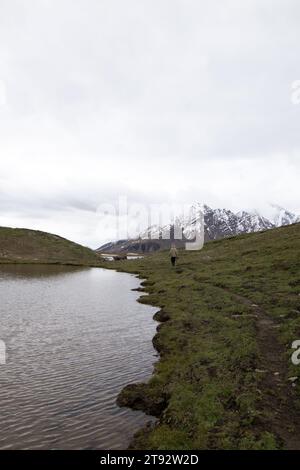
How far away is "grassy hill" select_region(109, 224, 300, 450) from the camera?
588 inches

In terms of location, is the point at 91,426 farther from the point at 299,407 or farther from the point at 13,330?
the point at 13,330

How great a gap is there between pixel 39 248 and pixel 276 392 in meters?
159

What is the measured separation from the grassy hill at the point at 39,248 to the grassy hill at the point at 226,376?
118m

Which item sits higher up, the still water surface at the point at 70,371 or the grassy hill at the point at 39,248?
the grassy hill at the point at 39,248

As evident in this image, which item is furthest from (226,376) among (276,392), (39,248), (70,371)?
(39,248)

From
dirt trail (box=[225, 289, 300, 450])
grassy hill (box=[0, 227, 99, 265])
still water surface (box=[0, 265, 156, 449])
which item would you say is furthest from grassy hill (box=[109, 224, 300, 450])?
grassy hill (box=[0, 227, 99, 265])

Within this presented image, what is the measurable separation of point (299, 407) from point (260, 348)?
23.1 ft

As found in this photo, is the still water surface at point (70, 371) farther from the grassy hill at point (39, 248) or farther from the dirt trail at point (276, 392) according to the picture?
the grassy hill at point (39, 248)

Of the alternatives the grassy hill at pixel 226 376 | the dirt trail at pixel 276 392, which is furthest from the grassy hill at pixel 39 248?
the dirt trail at pixel 276 392

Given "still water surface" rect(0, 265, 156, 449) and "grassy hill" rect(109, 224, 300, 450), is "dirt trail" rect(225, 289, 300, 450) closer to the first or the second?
"grassy hill" rect(109, 224, 300, 450)

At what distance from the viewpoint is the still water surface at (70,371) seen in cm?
1612

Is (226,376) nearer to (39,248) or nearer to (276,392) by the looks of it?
(276,392)

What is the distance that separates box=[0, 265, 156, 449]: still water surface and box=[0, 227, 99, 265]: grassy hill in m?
111

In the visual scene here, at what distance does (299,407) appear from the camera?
53.9ft
